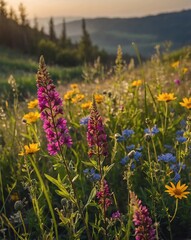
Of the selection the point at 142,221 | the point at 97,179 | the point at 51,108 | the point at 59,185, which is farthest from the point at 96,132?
the point at 97,179

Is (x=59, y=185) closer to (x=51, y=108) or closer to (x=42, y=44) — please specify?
(x=51, y=108)

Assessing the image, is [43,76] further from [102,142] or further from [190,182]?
[190,182]

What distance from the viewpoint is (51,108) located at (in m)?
1.92

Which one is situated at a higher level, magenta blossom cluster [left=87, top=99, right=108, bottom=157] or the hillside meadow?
magenta blossom cluster [left=87, top=99, right=108, bottom=157]

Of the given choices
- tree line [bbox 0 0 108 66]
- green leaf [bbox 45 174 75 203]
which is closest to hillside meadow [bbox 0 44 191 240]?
green leaf [bbox 45 174 75 203]

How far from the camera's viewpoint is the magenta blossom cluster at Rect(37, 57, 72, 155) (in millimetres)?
1877

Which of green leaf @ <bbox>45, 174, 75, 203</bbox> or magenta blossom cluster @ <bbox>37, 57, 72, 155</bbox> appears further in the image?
green leaf @ <bbox>45, 174, 75, 203</bbox>

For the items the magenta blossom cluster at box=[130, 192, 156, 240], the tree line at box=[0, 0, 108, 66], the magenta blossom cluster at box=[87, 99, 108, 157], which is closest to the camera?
the magenta blossom cluster at box=[130, 192, 156, 240]

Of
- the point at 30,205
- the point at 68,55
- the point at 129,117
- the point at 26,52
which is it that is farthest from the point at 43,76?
the point at 26,52

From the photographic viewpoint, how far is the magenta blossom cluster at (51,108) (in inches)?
73.9

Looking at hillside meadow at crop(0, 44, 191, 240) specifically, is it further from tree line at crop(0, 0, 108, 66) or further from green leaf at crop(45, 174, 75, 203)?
tree line at crop(0, 0, 108, 66)

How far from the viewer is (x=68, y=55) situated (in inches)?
1366

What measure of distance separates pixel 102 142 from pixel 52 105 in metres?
0.31

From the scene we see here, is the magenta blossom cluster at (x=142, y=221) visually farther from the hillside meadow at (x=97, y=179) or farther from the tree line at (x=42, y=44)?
the tree line at (x=42, y=44)
